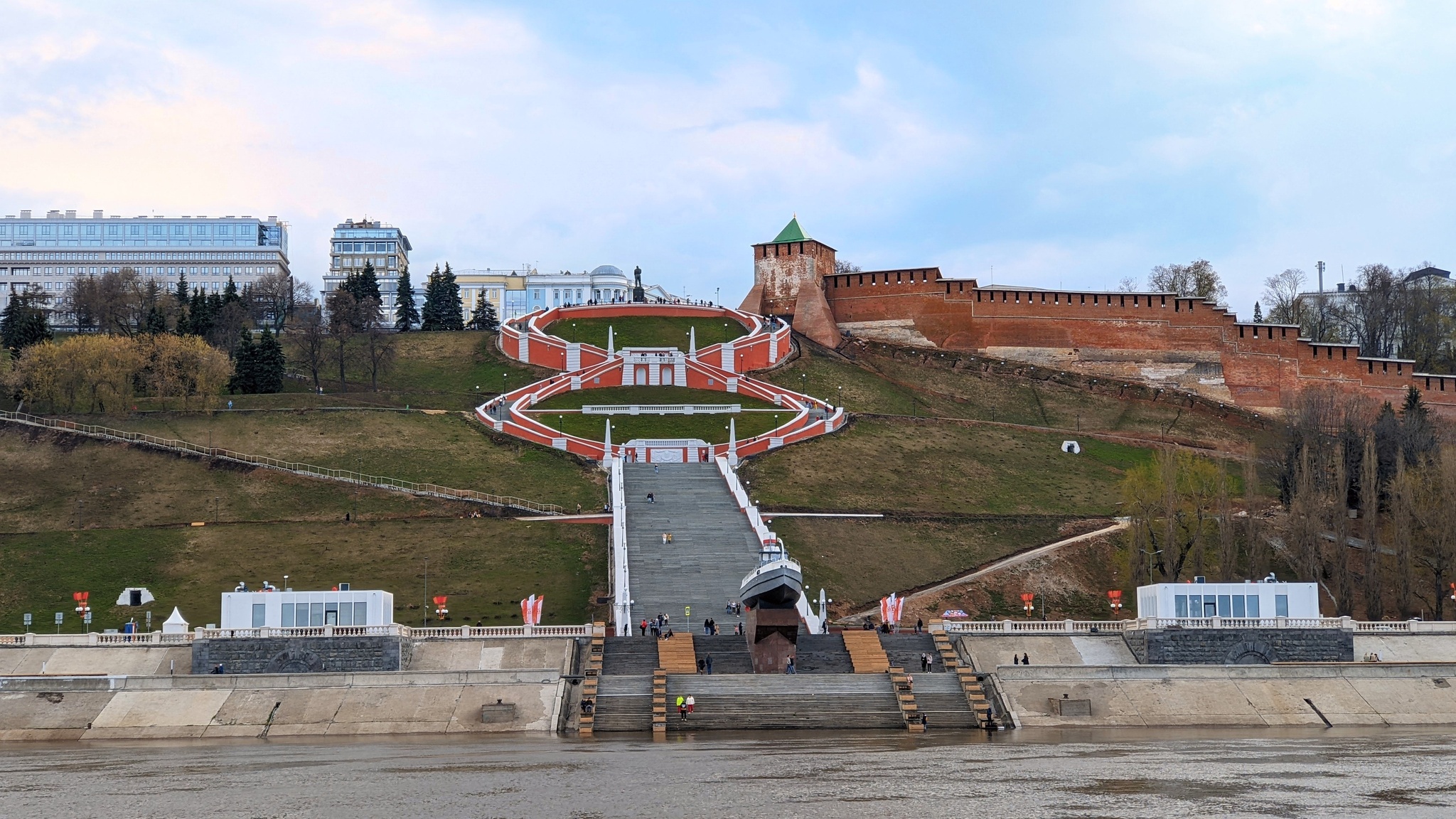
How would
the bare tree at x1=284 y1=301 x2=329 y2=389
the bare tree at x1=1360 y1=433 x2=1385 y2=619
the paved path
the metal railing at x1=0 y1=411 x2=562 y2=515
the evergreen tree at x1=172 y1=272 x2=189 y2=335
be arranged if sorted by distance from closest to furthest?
1. the paved path
2. the bare tree at x1=1360 y1=433 x2=1385 y2=619
3. the metal railing at x1=0 y1=411 x2=562 y2=515
4. the bare tree at x1=284 y1=301 x2=329 y2=389
5. the evergreen tree at x1=172 y1=272 x2=189 y2=335

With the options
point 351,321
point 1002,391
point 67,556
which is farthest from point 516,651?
point 351,321

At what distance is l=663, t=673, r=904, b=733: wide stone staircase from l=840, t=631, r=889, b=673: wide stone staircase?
124 cm

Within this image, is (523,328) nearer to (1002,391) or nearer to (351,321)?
(351,321)

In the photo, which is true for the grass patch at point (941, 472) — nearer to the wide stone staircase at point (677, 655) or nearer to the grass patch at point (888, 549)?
the grass patch at point (888, 549)

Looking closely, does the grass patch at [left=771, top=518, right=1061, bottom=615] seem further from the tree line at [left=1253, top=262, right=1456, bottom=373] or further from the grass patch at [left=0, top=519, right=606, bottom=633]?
the tree line at [left=1253, top=262, right=1456, bottom=373]

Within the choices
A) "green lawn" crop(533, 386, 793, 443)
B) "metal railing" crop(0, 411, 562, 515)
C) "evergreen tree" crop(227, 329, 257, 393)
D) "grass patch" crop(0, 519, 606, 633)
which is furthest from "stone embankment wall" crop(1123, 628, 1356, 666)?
"evergreen tree" crop(227, 329, 257, 393)

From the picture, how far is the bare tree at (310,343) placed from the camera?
84.9m

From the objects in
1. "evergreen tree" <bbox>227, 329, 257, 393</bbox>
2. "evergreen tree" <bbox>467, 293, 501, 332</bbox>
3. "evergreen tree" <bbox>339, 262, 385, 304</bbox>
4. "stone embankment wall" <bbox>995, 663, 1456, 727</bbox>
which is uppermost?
"evergreen tree" <bbox>339, 262, 385, 304</bbox>

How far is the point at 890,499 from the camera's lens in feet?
209

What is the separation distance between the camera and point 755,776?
2748 cm

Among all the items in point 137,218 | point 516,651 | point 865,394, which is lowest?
point 516,651

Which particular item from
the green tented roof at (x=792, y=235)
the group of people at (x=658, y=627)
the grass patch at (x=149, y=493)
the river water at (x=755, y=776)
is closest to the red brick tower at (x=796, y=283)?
the green tented roof at (x=792, y=235)

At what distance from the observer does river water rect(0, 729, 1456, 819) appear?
78.4 ft

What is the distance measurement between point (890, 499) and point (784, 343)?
2632 centimetres
